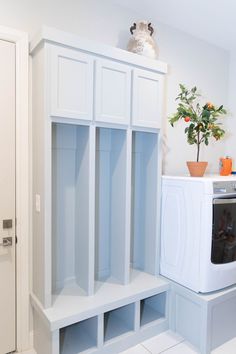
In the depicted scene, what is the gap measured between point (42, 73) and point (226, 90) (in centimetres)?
236

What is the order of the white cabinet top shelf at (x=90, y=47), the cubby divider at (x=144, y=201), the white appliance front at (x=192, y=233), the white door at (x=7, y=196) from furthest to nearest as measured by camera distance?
the cubby divider at (x=144, y=201)
the white appliance front at (x=192, y=233)
the white door at (x=7, y=196)
the white cabinet top shelf at (x=90, y=47)

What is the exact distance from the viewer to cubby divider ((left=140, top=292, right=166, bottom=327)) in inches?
88.4

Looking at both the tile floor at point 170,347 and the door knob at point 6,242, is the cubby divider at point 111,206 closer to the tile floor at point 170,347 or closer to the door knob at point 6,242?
the tile floor at point 170,347

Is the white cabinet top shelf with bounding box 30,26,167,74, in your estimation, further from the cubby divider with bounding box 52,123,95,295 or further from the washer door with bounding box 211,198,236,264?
the washer door with bounding box 211,198,236,264

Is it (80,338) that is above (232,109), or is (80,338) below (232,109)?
below

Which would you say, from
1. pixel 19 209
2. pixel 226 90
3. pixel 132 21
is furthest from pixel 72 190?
pixel 226 90

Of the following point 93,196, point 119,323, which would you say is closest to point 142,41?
point 93,196

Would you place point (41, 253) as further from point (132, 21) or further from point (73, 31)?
point (132, 21)

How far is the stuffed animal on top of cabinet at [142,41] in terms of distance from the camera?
2172 millimetres

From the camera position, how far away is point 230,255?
6.96 ft

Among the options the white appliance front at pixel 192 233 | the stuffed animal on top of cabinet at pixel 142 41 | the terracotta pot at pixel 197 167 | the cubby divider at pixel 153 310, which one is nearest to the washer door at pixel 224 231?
the white appliance front at pixel 192 233

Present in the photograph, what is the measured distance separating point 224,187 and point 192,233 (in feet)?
1.40

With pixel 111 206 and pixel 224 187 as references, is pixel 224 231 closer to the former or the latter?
pixel 224 187

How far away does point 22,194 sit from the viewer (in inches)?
75.5
